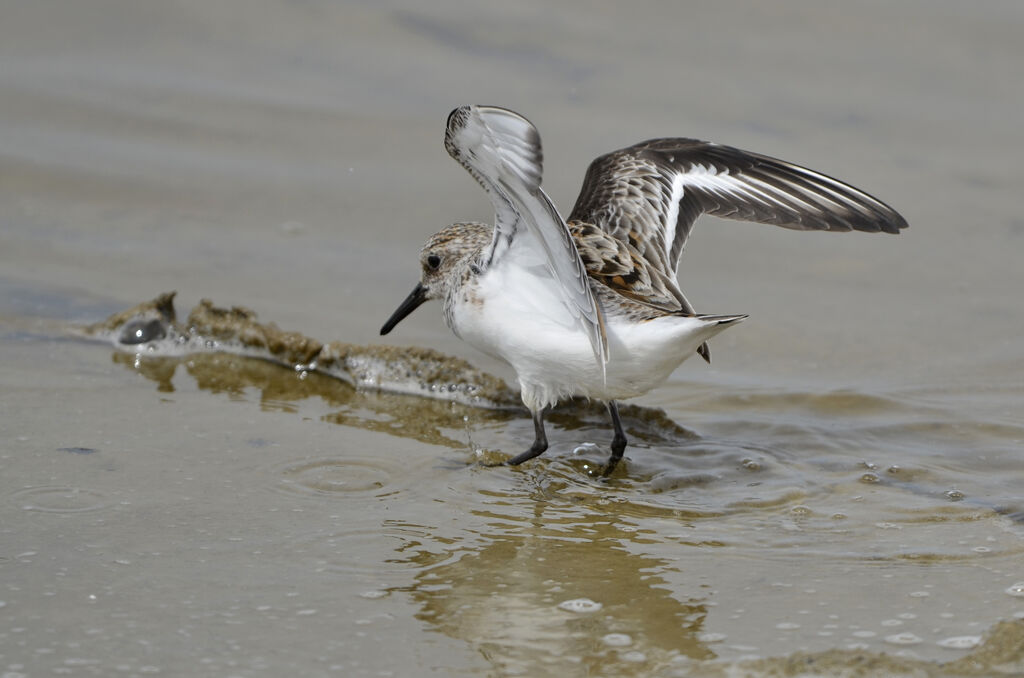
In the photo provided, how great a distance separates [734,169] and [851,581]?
268 cm

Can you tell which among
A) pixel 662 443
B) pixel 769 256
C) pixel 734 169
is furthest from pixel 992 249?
pixel 662 443

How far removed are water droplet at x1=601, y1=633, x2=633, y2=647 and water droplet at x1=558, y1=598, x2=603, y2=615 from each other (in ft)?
0.53

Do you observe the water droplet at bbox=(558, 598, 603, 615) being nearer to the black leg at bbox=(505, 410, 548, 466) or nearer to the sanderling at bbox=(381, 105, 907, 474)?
the sanderling at bbox=(381, 105, 907, 474)

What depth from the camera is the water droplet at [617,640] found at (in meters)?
3.30

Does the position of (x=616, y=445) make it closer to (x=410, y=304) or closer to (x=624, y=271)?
(x=624, y=271)

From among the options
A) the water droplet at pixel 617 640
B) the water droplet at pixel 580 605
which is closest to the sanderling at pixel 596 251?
the water droplet at pixel 580 605

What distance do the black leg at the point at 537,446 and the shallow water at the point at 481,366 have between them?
50 millimetres

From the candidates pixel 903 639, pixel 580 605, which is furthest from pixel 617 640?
pixel 903 639

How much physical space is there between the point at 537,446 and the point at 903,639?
6.50ft

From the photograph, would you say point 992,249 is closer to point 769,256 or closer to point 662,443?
point 769,256

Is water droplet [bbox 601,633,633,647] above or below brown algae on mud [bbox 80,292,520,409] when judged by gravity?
A: below

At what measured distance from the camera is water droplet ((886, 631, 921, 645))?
333 cm

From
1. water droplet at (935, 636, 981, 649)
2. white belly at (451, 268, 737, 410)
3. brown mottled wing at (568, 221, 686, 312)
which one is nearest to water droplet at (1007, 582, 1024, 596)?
water droplet at (935, 636, 981, 649)

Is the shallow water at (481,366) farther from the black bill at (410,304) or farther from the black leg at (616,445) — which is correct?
the black bill at (410,304)
